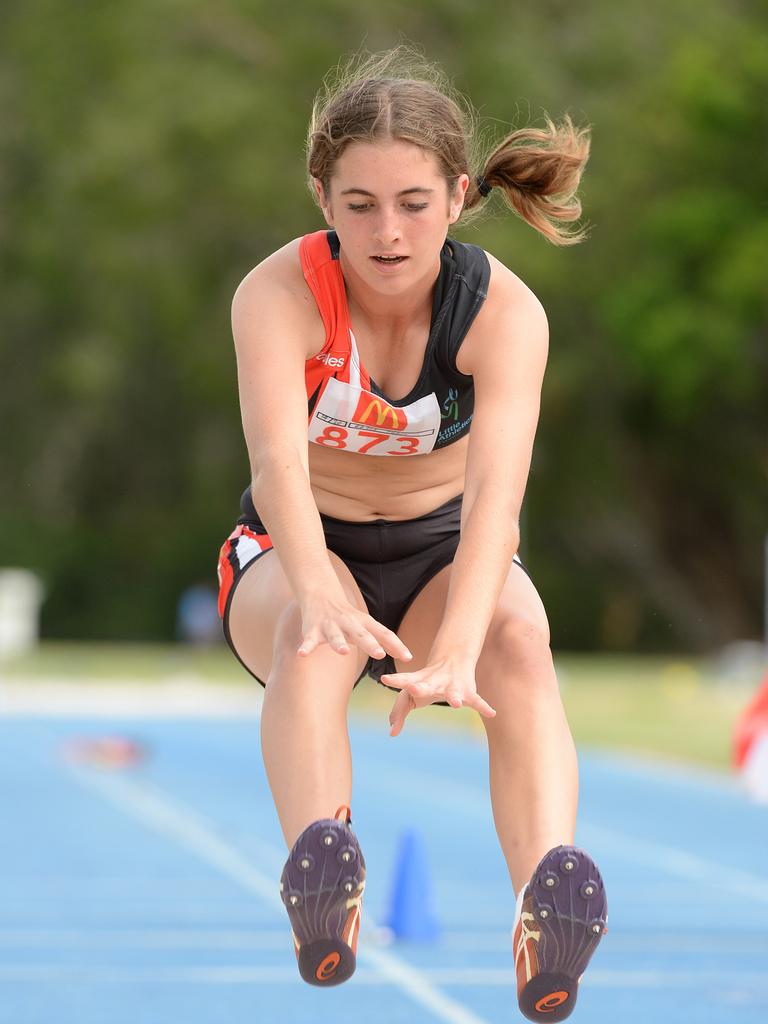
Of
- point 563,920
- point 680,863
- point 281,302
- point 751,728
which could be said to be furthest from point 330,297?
point 680,863

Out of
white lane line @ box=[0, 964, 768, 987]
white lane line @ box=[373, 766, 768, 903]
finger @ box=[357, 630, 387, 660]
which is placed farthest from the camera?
white lane line @ box=[373, 766, 768, 903]

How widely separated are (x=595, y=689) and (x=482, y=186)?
19.2 metres

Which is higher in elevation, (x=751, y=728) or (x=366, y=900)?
(x=751, y=728)

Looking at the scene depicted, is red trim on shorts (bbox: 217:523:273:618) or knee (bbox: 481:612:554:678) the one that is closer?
knee (bbox: 481:612:554:678)

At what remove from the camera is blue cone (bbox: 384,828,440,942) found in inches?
312

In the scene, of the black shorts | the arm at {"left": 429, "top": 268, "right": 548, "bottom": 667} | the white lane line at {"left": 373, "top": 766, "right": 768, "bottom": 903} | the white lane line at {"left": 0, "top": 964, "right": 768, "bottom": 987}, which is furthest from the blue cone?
the arm at {"left": 429, "top": 268, "right": 548, "bottom": 667}

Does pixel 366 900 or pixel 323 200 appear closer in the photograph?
pixel 323 200

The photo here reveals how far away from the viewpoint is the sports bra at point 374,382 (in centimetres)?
393

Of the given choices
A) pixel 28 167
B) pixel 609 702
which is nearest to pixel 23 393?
pixel 28 167

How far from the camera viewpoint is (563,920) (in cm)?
358

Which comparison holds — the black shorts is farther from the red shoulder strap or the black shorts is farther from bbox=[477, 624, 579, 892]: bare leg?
the red shoulder strap

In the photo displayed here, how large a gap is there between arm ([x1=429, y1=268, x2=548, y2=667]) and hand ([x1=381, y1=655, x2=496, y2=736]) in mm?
28

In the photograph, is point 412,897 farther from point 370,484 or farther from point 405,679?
point 405,679

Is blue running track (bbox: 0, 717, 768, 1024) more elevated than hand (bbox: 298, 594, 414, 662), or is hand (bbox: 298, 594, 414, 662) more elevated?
hand (bbox: 298, 594, 414, 662)
